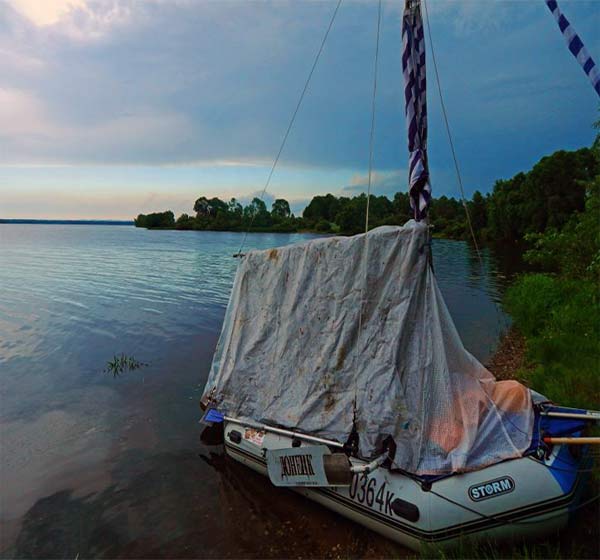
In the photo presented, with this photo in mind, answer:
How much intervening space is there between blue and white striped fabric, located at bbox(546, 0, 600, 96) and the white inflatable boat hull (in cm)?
417

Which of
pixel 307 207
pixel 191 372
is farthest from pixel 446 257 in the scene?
pixel 307 207

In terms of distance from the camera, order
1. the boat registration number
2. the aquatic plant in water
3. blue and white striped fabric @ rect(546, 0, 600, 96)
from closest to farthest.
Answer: blue and white striped fabric @ rect(546, 0, 600, 96), the boat registration number, the aquatic plant in water

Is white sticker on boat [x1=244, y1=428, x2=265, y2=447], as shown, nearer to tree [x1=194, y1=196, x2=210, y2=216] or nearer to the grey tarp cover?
the grey tarp cover

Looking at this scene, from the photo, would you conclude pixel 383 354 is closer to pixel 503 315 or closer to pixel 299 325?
pixel 299 325

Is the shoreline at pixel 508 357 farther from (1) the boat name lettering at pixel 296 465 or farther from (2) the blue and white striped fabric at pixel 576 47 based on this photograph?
(2) the blue and white striped fabric at pixel 576 47

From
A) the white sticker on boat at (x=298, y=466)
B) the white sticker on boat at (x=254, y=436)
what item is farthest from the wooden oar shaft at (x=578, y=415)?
the white sticker on boat at (x=254, y=436)

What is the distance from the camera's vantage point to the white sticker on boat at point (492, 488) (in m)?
4.57

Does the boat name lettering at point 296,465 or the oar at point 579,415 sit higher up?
the oar at point 579,415

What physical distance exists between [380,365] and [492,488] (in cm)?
190

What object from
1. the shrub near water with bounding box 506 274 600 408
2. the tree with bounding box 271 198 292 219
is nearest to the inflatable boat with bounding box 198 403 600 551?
the shrub near water with bounding box 506 274 600 408

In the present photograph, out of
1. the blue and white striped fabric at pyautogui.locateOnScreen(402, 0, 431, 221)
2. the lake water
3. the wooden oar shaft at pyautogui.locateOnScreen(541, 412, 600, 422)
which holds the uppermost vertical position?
the blue and white striped fabric at pyautogui.locateOnScreen(402, 0, 431, 221)

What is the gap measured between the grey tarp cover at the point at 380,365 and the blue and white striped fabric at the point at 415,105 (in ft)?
1.78

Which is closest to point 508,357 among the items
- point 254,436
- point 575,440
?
point 575,440

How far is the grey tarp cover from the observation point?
5.06 m
